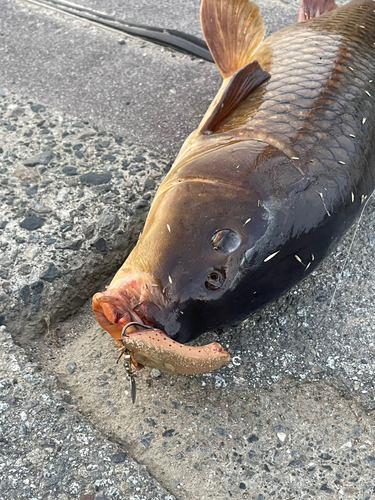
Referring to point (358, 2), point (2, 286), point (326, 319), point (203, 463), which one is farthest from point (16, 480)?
point (358, 2)

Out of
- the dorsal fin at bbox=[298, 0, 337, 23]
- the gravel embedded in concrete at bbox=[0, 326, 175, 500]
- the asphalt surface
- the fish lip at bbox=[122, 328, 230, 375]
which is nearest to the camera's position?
the fish lip at bbox=[122, 328, 230, 375]

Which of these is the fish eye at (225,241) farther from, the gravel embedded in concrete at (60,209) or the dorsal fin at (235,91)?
the gravel embedded in concrete at (60,209)

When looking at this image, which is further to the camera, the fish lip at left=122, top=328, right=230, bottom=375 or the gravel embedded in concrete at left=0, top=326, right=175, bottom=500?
the gravel embedded in concrete at left=0, top=326, right=175, bottom=500

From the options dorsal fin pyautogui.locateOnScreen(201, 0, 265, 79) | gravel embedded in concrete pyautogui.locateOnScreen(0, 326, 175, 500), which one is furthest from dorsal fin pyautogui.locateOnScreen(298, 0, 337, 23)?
→ gravel embedded in concrete pyautogui.locateOnScreen(0, 326, 175, 500)

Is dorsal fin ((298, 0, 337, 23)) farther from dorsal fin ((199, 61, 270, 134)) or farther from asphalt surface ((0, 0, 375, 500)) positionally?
dorsal fin ((199, 61, 270, 134))

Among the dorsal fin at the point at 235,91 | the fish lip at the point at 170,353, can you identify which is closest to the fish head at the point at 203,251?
the fish lip at the point at 170,353

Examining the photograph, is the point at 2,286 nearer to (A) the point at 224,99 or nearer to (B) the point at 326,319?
(A) the point at 224,99

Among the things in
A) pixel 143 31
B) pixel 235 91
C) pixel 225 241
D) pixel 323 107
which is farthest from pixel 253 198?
pixel 143 31
